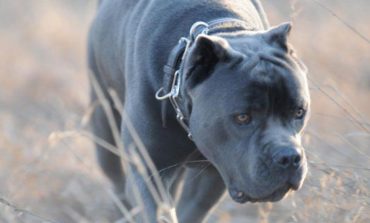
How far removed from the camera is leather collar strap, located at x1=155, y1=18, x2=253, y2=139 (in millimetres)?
5102

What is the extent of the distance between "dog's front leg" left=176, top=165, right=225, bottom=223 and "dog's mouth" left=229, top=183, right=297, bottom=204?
75 centimetres

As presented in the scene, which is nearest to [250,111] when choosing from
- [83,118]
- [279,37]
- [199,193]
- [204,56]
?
[204,56]

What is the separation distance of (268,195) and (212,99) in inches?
20.2

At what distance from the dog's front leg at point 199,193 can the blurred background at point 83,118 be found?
316 mm

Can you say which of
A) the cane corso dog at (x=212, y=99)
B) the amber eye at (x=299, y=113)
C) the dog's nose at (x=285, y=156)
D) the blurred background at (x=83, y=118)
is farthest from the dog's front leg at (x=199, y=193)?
the dog's nose at (x=285, y=156)

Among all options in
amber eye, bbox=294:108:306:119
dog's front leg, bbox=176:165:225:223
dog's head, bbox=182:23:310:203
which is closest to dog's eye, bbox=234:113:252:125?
dog's head, bbox=182:23:310:203

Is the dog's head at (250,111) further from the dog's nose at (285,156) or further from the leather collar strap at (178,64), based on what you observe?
the leather collar strap at (178,64)

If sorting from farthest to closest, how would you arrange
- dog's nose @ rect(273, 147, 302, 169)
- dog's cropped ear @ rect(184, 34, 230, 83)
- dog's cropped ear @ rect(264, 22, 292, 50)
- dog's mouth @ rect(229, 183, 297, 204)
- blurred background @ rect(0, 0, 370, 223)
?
1. blurred background @ rect(0, 0, 370, 223)
2. dog's cropped ear @ rect(264, 22, 292, 50)
3. dog's cropped ear @ rect(184, 34, 230, 83)
4. dog's mouth @ rect(229, 183, 297, 204)
5. dog's nose @ rect(273, 147, 302, 169)

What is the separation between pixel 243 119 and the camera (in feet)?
15.6

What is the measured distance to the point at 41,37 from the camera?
43.3 feet

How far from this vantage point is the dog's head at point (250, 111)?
464cm

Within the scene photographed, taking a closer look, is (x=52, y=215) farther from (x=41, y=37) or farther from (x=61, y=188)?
(x=41, y=37)

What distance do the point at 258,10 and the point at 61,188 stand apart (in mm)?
2699

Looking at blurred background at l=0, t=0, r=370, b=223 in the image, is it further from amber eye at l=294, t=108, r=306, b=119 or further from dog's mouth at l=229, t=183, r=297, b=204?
dog's mouth at l=229, t=183, r=297, b=204
